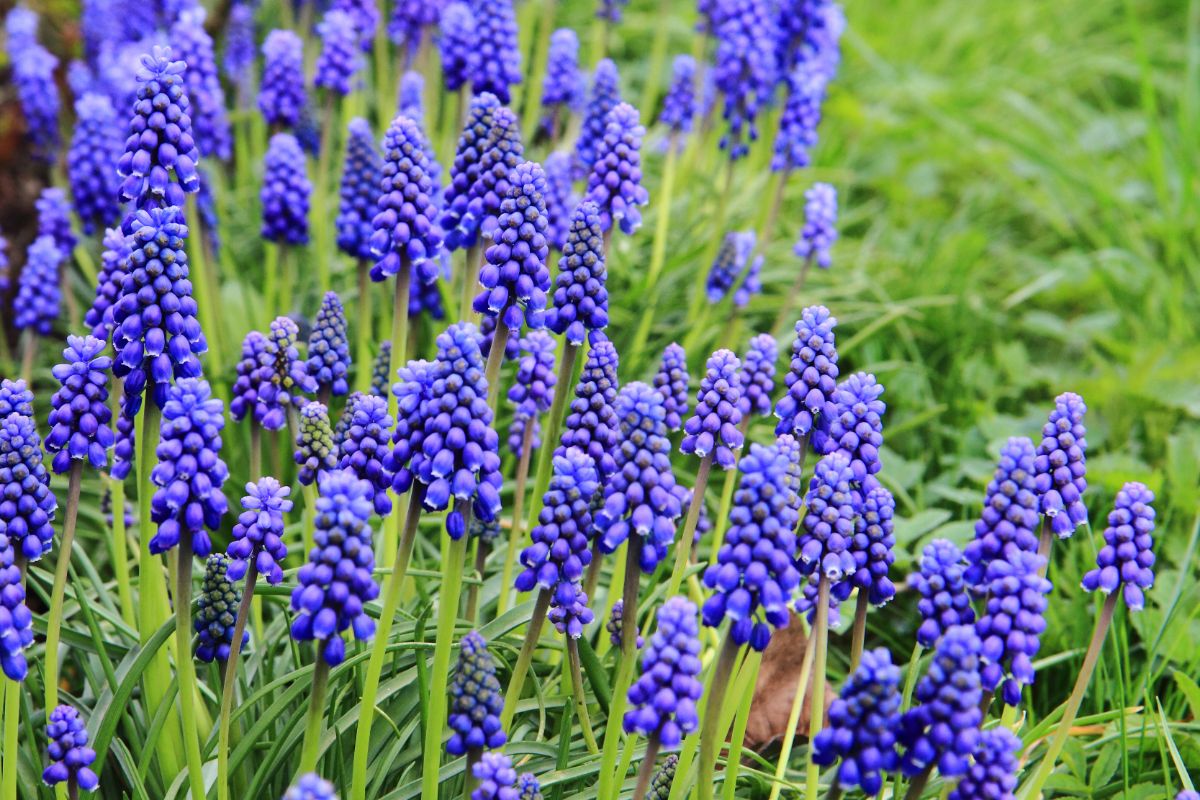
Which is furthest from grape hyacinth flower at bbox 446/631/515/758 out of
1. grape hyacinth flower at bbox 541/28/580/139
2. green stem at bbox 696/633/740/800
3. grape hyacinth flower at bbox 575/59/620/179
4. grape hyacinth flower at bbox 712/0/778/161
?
grape hyacinth flower at bbox 712/0/778/161

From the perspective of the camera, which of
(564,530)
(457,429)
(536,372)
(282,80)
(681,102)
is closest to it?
(457,429)

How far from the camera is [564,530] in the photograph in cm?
392

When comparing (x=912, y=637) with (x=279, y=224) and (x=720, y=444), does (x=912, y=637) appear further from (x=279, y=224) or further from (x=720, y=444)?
(x=279, y=224)

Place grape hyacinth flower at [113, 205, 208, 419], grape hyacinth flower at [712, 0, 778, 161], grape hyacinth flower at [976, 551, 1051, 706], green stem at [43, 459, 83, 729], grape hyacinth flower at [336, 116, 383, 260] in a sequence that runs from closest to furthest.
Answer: grape hyacinth flower at [976, 551, 1051, 706] → grape hyacinth flower at [113, 205, 208, 419] → green stem at [43, 459, 83, 729] → grape hyacinth flower at [336, 116, 383, 260] → grape hyacinth flower at [712, 0, 778, 161]

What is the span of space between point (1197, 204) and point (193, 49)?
7.47 m

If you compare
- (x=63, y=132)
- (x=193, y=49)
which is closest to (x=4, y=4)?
(x=63, y=132)

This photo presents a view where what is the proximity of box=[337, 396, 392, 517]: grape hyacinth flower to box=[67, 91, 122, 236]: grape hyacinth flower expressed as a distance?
12.1 feet

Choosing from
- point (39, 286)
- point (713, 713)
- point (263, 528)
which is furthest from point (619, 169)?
point (39, 286)

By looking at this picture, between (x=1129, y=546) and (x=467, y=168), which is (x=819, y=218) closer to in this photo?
(x=467, y=168)

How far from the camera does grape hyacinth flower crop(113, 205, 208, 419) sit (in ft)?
12.8

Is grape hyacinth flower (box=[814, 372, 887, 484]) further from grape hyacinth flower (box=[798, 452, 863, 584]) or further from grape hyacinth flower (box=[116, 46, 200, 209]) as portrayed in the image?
grape hyacinth flower (box=[116, 46, 200, 209])

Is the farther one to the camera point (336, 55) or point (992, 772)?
point (336, 55)

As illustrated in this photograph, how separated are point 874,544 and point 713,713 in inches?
31.8

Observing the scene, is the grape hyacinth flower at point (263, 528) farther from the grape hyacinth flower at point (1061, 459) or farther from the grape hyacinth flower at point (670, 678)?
the grape hyacinth flower at point (1061, 459)
